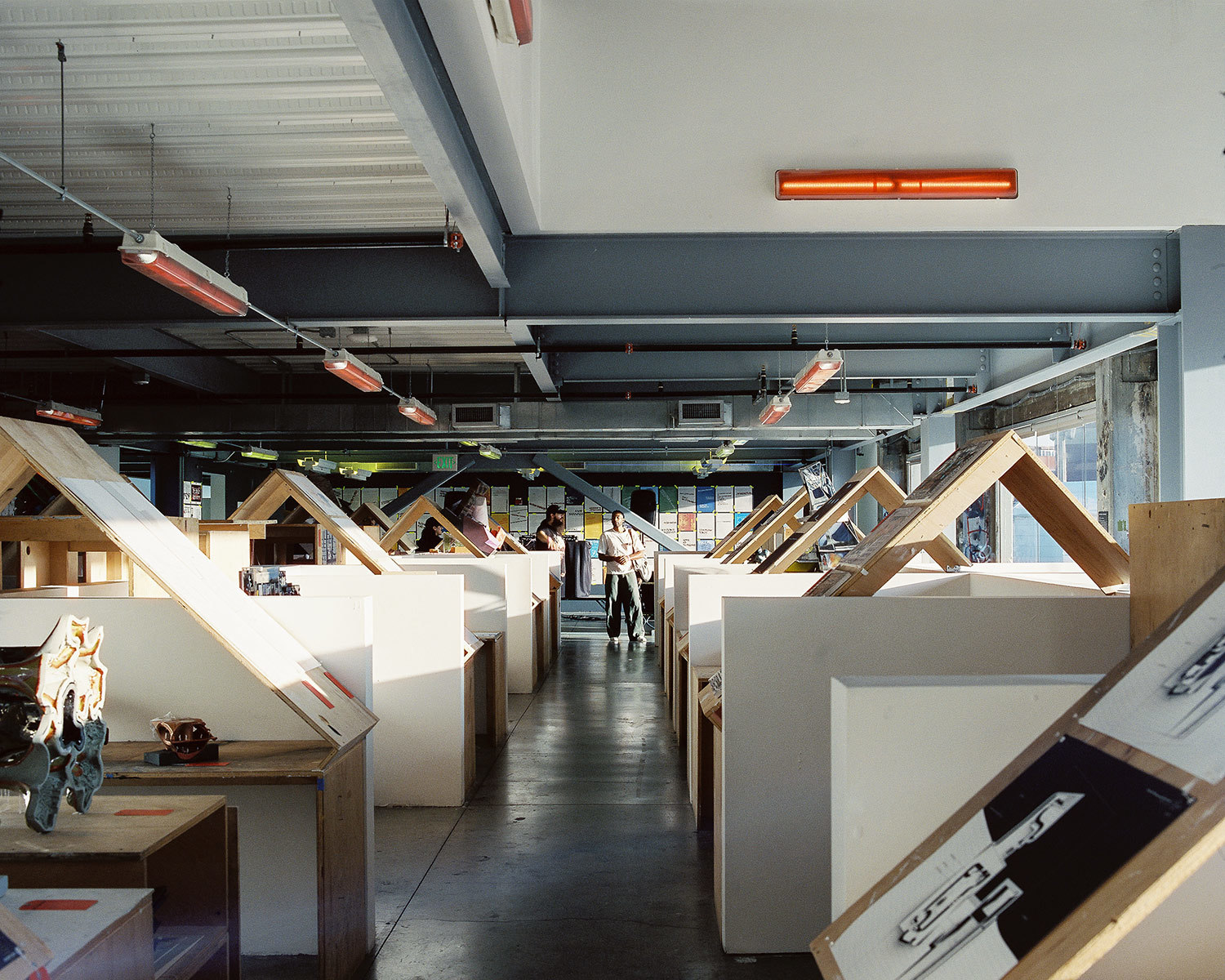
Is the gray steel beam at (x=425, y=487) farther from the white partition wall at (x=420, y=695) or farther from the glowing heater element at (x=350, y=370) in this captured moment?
the white partition wall at (x=420, y=695)

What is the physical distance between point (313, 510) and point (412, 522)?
3.89m

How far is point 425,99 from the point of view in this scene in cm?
298

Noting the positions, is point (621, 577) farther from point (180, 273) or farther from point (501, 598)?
point (180, 273)

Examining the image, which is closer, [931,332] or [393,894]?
[393,894]

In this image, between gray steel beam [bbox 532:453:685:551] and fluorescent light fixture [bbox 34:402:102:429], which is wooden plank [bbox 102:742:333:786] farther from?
gray steel beam [bbox 532:453:685:551]

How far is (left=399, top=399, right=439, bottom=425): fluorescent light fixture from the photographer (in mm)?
8266

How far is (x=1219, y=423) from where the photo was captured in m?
5.16

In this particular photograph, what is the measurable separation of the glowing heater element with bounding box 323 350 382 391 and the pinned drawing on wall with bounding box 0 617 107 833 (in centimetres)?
464

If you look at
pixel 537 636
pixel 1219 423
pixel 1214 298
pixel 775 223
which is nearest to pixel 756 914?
pixel 775 223

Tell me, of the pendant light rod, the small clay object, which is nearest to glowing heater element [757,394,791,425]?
the pendant light rod

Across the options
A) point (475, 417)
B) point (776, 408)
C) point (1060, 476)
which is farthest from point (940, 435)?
point (475, 417)

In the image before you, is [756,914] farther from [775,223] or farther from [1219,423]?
[1219,423]

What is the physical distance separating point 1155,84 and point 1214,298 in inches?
51.4

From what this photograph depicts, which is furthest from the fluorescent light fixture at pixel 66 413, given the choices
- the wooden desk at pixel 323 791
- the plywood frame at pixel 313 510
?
the wooden desk at pixel 323 791
